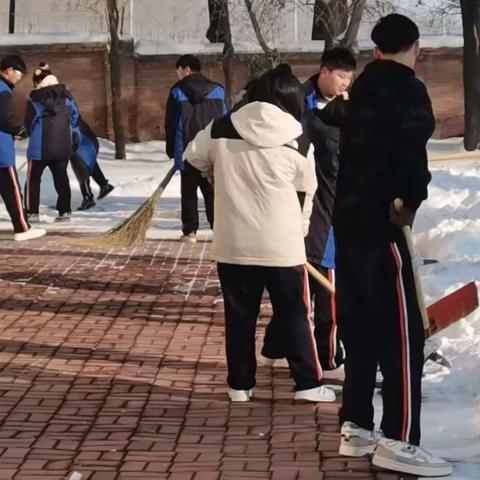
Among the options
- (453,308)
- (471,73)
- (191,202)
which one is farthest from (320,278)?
(471,73)

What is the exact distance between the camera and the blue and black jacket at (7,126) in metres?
11.8

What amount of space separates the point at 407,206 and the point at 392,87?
17.8 inches

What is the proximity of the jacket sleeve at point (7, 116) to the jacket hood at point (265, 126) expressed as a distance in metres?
6.24

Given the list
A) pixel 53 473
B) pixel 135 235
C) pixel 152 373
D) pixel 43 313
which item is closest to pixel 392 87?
pixel 53 473

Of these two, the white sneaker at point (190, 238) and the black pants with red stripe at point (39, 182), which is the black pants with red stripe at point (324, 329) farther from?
the black pants with red stripe at point (39, 182)

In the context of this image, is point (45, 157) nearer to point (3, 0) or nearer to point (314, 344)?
point (314, 344)

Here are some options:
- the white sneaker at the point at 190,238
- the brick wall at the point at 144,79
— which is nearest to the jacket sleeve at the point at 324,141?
the white sneaker at the point at 190,238

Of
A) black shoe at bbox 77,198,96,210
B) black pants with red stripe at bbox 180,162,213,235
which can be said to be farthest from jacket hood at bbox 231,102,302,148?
black shoe at bbox 77,198,96,210

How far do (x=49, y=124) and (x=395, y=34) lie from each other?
9.54m

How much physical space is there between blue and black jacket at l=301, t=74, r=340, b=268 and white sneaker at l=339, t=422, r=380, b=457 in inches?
61.5

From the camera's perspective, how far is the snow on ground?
18.1ft

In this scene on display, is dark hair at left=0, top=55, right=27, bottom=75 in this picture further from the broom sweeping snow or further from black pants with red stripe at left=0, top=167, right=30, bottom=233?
the broom sweeping snow

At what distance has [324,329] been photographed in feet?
21.9

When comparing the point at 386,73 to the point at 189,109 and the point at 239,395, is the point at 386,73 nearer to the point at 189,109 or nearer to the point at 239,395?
the point at 239,395
